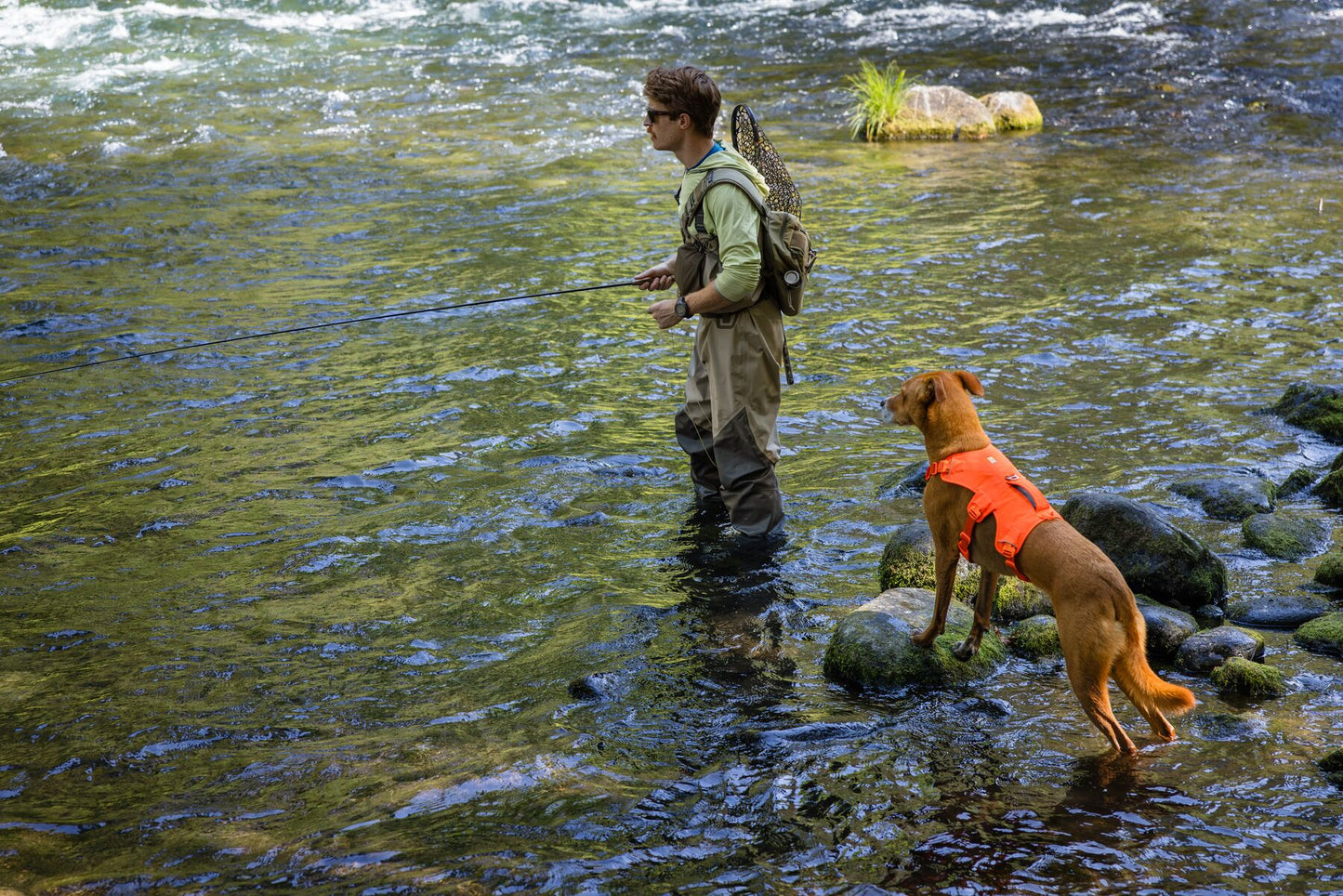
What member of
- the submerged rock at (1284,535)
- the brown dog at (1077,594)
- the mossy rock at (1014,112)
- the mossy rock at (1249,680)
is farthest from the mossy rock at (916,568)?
the mossy rock at (1014,112)

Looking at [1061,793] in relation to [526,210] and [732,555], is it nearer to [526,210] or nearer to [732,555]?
→ [732,555]

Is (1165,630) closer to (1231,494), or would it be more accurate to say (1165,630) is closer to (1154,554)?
(1154,554)

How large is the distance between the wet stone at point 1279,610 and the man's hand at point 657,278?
3.46m

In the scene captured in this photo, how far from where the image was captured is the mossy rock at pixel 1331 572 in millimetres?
5785

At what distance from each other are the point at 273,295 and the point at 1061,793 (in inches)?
370

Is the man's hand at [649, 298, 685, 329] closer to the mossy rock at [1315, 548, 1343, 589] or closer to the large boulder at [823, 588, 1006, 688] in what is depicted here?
the large boulder at [823, 588, 1006, 688]

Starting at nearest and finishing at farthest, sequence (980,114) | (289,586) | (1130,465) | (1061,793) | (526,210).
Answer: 1. (1061,793)
2. (289,586)
3. (1130,465)
4. (526,210)
5. (980,114)

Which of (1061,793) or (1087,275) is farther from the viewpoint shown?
(1087,275)

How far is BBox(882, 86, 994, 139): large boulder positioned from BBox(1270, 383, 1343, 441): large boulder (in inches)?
425

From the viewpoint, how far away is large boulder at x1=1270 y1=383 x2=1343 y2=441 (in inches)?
310

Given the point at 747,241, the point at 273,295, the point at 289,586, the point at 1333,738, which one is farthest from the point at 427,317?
the point at 1333,738

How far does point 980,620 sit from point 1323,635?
1628 mm

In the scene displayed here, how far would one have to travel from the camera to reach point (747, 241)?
18.6 feet

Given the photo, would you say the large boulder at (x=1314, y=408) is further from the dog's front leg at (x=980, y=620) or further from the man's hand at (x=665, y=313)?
the man's hand at (x=665, y=313)
